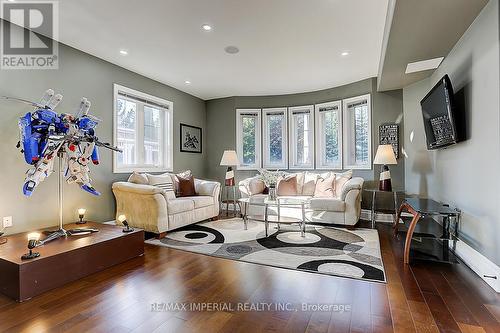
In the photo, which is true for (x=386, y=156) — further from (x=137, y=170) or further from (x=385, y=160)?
(x=137, y=170)

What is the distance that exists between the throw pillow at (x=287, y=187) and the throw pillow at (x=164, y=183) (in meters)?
1.97

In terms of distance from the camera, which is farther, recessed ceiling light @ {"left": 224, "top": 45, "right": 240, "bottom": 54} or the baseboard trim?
recessed ceiling light @ {"left": 224, "top": 45, "right": 240, "bottom": 54}

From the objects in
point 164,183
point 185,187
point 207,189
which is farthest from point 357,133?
point 164,183

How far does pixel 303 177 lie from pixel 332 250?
2286 mm

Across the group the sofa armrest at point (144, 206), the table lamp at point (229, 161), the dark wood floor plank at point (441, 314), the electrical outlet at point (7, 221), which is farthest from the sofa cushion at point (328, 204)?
the electrical outlet at point (7, 221)

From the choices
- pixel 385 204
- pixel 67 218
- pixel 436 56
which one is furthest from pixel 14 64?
pixel 385 204

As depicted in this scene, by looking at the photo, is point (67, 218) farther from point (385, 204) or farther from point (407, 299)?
point (385, 204)

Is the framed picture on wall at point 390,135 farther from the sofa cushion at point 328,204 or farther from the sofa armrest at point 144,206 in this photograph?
the sofa armrest at point 144,206

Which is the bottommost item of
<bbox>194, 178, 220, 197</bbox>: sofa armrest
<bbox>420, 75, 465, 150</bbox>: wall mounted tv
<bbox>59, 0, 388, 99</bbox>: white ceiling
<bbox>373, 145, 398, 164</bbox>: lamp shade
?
<bbox>194, 178, 220, 197</bbox>: sofa armrest

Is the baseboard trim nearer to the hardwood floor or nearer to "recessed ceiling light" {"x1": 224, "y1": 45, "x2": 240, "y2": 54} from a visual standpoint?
the hardwood floor

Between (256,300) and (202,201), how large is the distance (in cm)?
264

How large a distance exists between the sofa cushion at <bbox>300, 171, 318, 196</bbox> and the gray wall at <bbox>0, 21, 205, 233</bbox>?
323 cm

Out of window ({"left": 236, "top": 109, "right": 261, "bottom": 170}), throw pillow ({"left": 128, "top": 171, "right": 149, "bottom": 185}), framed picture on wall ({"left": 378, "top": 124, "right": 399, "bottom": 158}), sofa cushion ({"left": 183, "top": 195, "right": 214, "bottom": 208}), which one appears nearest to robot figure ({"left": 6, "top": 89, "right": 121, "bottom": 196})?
throw pillow ({"left": 128, "top": 171, "right": 149, "bottom": 185})

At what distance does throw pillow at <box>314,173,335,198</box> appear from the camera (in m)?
4.60
